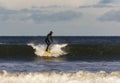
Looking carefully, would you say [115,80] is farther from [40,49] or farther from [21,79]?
[40,49]

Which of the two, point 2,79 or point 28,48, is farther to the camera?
point 28,48

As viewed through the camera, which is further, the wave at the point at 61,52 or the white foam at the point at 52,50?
the white foam at the point at 52,50

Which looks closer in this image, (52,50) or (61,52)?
(52,50)

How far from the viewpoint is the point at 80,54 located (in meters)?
39.6

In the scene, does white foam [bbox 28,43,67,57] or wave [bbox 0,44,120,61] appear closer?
wave [bbox 0,44,120,61]

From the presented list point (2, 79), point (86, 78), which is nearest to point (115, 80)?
Result: point (86, 78)

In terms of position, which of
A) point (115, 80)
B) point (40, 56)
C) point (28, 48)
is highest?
point (28, 48)

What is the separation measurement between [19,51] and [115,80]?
27.0 metres

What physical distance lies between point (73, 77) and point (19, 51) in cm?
2621

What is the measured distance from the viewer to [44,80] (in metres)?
15.0

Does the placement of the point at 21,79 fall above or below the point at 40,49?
below

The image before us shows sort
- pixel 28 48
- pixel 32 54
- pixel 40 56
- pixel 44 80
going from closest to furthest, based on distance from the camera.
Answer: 1. pixel 44 80
2. pixel 40 56
3. pixel 32 54
4. pixel 28 48

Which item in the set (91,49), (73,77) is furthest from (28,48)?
(73,77)

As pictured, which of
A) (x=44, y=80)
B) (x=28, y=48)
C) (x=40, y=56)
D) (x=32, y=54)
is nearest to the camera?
(x=44, y=80)
